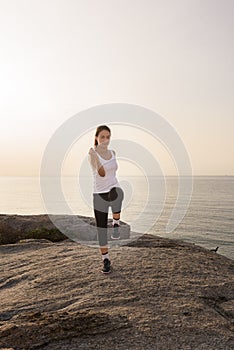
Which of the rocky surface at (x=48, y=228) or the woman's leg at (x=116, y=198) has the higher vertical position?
the woman's leg at (x=116, y=198)

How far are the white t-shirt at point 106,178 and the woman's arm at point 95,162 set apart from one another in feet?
0.24

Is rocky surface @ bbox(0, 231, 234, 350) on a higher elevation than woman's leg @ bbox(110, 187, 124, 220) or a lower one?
lower

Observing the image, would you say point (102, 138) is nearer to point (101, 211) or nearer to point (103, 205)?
point (103, 205)

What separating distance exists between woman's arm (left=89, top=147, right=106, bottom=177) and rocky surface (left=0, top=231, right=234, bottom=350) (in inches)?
92.3

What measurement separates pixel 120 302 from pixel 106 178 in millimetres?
2782

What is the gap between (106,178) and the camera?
841cm

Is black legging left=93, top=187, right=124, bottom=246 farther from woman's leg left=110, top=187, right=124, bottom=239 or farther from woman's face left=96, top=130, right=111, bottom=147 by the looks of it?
woman's face left=96, top=130, right=111, bottom=147

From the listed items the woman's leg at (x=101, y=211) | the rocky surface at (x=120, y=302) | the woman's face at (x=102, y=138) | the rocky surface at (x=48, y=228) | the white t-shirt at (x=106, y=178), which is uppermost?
the woman's face at (x=102, y=138)

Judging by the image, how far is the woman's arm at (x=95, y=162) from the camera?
8156 millimetres

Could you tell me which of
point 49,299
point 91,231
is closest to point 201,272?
point 49,299

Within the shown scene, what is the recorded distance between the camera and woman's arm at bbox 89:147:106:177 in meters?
8.16

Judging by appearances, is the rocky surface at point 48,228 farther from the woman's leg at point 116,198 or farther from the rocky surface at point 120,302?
the woman's leg at point 116,198

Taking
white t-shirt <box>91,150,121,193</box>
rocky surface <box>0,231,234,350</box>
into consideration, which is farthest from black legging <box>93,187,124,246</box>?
rocky surface <box>0,231,234,350</box>

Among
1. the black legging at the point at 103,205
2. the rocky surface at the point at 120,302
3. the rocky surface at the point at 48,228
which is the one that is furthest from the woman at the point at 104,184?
the rocky surface at the point at 48,228
